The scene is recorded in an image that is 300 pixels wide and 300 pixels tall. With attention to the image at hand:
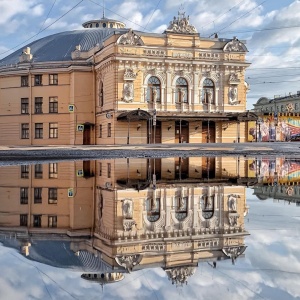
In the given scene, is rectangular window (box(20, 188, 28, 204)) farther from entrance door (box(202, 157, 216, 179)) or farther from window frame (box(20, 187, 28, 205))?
entrance door (box(202, 157, 216, 179))

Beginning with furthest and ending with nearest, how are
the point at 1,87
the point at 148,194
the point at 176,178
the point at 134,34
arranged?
1. the point at 1,87
2. the point at 134,34
3. the point at 176,178
4. the point at 148,194

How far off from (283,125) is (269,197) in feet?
152

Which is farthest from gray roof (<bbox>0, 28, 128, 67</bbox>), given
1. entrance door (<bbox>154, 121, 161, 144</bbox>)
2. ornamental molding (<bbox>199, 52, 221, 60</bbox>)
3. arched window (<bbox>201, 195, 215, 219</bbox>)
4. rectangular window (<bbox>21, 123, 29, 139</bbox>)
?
arched window (<bbox>201, 195, 215, 219</bbox>)

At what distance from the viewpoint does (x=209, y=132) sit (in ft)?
144

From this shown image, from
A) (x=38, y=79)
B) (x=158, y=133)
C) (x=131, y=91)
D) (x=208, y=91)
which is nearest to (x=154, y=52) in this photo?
(x=131, y=91)

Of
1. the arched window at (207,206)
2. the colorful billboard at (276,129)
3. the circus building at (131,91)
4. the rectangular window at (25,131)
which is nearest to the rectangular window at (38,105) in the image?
the circus building at (131,91)

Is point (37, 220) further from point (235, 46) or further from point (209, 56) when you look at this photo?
point (235, 46)

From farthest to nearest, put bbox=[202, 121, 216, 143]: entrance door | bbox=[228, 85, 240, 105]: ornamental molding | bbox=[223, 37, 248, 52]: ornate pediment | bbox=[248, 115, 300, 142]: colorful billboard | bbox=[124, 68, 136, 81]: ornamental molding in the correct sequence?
1. bbox=[248, 115, 300, 142]: colorful billboard
2. bbox=[202, 121, 216, 143]: entrance door
3. bbox=[228, 85, 240, 105]: ornamental molding
4. bbox=[223, 37, 248, 52]: ornate pediment
5. bbox=[124, 68, 136, 81]: ornamental molding

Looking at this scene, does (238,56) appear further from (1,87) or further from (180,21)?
(1,87)

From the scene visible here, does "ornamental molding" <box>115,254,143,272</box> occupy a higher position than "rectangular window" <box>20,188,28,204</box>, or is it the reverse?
"rectangular window" <box>20,188,28,204</box>

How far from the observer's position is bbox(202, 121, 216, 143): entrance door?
1722 inches

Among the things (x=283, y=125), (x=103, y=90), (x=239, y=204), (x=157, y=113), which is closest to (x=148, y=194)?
(x=239, y=204)

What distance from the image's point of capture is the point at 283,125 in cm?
5259

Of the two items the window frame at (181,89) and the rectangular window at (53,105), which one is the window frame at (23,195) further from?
the rectangular window at (53,105)
